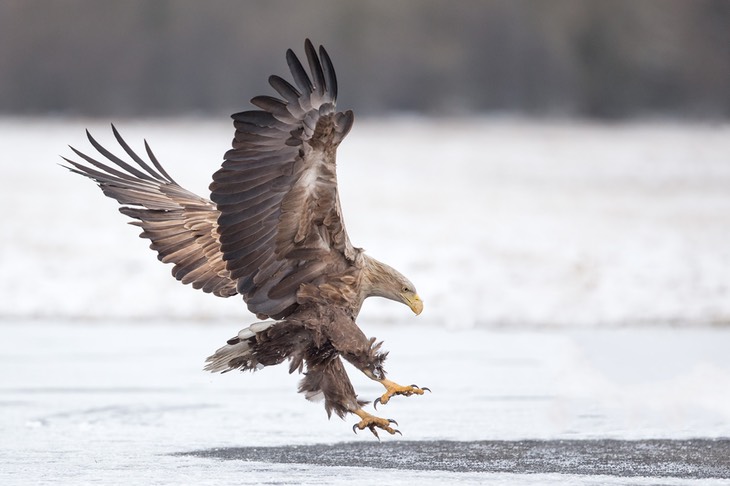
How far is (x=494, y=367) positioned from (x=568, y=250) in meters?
4.27

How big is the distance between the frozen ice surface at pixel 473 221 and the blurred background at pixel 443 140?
0.04m

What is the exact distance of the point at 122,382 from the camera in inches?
277

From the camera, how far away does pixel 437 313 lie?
9.70 metres

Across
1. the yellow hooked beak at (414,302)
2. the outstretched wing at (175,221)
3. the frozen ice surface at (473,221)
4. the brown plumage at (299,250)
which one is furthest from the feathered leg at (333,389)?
the frozen ice surface at (473,221)

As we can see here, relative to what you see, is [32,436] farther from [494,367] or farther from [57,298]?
[57,298]

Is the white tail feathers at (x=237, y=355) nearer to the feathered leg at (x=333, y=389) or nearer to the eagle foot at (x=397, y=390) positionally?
the feathered leg at (x=333, y=389)

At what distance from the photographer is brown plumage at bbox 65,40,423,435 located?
4.82m

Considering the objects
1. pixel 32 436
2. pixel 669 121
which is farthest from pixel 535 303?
pixel 669 121

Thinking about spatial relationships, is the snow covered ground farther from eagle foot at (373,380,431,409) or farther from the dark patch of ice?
eagle foot at (373,380,431,409)

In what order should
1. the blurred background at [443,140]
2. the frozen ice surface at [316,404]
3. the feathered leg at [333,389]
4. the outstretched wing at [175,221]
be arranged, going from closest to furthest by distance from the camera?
the frozen ice surface at [316,404] < the feathered leg at [333,389] < the outstretched wing at [175,221] < the blurred background at [443,140]

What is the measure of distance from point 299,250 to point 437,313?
466 centimetres

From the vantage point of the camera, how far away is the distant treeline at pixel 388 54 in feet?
67.9

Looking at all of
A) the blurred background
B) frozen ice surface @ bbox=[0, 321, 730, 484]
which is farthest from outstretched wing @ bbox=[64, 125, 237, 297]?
the blurred background

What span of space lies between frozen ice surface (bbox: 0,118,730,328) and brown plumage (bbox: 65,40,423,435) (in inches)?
165
